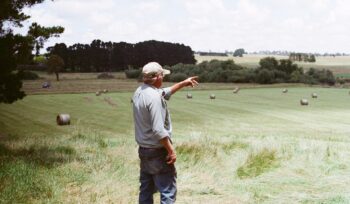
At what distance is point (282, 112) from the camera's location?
102 feet

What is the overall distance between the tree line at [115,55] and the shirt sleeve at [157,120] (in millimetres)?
91684

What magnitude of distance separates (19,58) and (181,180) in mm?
14362

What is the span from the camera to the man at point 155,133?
489cm

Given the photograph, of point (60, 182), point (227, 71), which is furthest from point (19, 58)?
point (227, 71)

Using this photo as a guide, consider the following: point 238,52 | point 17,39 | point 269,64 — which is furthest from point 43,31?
point 238,52

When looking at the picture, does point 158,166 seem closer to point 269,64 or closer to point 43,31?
point 43,31

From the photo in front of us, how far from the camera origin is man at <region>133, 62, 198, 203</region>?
489cm

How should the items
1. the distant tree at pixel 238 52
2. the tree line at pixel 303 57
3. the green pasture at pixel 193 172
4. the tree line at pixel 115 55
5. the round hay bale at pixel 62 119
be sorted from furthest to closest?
the distant tree at pixel 238 52
the tree line at pixel 303 57
the tree line at pixel 115 55
the round hay bale at pixel 62 119
the green pasture at pixel 193 172

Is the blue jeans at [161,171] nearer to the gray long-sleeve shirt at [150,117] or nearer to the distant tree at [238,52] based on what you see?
the gray long-sleeve shirt at [150,117]

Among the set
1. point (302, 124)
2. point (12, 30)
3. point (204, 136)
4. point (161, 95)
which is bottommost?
point (302, 124)

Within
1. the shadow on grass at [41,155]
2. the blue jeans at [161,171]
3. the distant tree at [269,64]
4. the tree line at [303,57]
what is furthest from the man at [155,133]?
the tree line at [303,57]

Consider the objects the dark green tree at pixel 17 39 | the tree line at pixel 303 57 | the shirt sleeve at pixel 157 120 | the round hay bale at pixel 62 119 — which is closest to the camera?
the shirt sleeve at pixel 157 120

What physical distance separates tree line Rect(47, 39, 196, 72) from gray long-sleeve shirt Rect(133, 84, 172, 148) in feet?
300

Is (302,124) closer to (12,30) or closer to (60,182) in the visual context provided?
(12,30)
